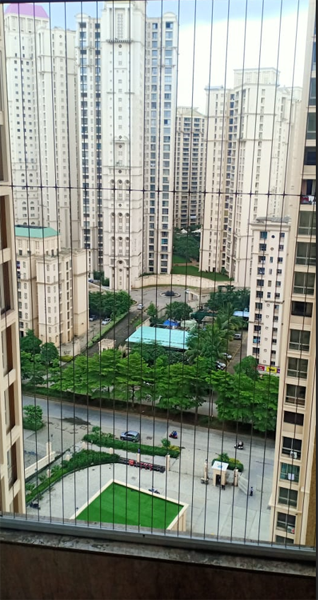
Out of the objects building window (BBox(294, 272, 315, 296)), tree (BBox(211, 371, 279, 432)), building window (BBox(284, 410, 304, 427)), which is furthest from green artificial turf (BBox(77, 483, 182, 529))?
building window (BBox(294, 272, 315, 296))

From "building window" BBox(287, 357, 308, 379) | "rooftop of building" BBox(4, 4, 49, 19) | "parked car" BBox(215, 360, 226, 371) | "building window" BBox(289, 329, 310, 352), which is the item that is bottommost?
"parked car" BBox(215, 360, 226, 371)

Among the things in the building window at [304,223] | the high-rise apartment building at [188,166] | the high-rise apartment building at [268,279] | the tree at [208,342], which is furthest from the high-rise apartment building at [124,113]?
the tree at [208,342]

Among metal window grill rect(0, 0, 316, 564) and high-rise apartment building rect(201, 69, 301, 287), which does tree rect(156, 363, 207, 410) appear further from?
high-rise apartment building rect(201, 69, 301, 287)

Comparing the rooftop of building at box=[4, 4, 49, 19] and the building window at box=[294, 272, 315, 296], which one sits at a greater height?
the rooftop of building at box=[4, 4, 49, 19]

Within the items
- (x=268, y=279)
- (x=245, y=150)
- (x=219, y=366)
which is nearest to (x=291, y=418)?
(x=268, y=279)

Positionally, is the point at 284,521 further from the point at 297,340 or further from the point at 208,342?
the point at 208,342

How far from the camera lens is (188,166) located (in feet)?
7.89

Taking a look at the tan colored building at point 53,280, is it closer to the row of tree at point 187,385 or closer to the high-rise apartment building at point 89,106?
the high-rise apartment building at point 89,106

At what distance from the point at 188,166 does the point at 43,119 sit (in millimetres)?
867

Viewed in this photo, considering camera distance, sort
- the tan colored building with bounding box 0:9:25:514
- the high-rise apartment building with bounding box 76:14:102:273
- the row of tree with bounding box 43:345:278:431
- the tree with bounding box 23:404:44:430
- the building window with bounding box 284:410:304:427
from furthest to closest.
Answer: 1. the tree with bounding box 23:404:44:430
2. the row of tree with bounding box 43:345:278:431
3. the building window with bounding box 284:410:304:427
4. the high-rise apartment building with bounding box 76:14:102:273
5. the tan colored building with bounding box 0:9:25:514

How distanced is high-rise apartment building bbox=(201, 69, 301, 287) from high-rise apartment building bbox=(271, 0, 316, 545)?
12 cm

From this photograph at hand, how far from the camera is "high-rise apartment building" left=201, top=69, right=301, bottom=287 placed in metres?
2.39

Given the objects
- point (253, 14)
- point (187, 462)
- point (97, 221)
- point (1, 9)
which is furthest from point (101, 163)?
point (187, 462)

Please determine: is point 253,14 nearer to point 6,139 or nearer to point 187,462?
point 6,139
